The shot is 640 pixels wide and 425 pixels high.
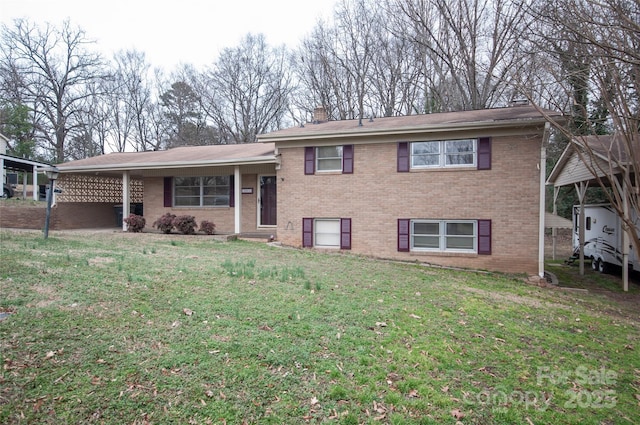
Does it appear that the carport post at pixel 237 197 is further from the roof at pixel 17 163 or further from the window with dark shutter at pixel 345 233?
the roof at pixel 17 163

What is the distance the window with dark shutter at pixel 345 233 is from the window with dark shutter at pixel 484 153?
4467 mm

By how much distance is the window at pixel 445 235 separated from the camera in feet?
38.9

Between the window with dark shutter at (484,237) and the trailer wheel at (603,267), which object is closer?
the window with dark shutter at (484,237)

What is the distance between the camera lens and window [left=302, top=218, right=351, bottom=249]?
13438mm

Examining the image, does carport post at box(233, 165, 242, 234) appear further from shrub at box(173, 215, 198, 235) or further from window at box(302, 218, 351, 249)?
window at box(302, 218, 351, 249)

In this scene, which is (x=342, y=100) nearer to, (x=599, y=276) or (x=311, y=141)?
(x=311, y=141)

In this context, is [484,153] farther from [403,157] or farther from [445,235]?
[445,235]

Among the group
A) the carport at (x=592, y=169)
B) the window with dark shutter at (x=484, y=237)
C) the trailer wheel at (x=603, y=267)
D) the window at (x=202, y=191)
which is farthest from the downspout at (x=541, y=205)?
the window at (x=202, y=191)

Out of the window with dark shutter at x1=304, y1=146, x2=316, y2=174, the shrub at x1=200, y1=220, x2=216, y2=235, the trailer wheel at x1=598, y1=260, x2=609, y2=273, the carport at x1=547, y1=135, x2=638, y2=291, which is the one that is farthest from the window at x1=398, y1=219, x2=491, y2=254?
the shrub at x1=200, y1=220, x2=216, y2=235

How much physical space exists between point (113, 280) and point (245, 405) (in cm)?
401

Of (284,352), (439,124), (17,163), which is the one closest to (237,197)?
(439,124)

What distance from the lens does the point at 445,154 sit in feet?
40.2

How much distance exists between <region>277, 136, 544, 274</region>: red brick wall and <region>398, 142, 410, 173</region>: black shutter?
164 mm

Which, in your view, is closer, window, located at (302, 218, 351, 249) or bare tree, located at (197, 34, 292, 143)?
window, located at (302, 218, 351, 249)
